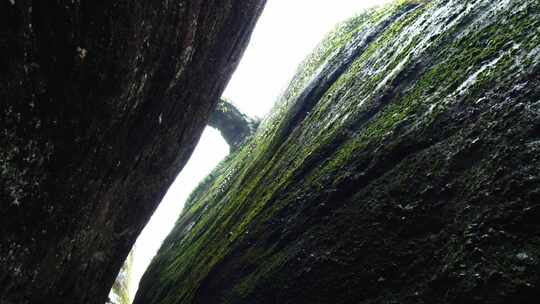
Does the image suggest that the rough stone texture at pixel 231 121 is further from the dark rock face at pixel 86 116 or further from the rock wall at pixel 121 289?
the dark rock face at pixel 86 116

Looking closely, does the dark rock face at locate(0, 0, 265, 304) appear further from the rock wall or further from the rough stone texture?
the rough stone texture

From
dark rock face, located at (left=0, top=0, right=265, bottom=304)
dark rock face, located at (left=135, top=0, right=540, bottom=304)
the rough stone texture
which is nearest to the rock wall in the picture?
dark rock face, located at (left=0, top=0, right=265, bottom=304)

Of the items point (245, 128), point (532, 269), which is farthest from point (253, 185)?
point (245, 128)

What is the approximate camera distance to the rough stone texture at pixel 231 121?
21.6m

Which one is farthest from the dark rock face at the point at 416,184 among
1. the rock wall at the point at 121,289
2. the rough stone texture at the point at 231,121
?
the rough stone texture at the point at 231,121

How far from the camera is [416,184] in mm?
3312

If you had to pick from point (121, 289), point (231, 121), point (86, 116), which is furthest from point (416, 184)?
point (231, 121)

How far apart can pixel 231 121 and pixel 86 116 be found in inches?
713

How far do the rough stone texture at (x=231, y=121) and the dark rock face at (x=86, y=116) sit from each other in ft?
47.3

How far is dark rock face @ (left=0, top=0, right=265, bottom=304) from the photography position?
290 cm

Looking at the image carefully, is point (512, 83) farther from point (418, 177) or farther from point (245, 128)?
point (245, 128)

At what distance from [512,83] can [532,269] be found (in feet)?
5.06

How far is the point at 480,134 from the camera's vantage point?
2951 millimetres

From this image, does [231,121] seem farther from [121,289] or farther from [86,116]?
[86,116]
